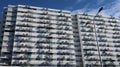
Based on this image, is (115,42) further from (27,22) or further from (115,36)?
(27,22)

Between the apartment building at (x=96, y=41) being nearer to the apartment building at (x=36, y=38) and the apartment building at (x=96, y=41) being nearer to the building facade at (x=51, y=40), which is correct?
the building facade at (x=51, y=40)

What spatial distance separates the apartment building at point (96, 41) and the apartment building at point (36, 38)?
4.63 m

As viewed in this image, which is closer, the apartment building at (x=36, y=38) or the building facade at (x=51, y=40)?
the apartment building at (x=36, y=38)

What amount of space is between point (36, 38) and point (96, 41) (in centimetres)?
3021

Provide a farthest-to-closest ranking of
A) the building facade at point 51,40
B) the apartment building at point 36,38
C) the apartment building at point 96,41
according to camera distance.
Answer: the apartment building at point 96,41 → the building facade at point 51,40 → the apartment building at point 36,38

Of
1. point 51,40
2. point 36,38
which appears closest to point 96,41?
point 51,40

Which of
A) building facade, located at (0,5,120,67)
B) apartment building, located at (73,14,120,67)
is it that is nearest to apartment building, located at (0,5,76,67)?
building facade, located at (0,5,120,67)

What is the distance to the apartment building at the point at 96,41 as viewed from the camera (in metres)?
72.9

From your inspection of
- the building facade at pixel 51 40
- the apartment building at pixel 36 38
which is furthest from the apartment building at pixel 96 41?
the apartment building at pixel 36 38

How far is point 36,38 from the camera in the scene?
67188 millimetres

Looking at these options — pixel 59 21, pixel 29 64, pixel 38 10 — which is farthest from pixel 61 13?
pixel 29 64

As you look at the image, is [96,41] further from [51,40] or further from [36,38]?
[36,38]

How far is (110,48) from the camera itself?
78.7 m

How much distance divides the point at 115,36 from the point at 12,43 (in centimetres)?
5338
